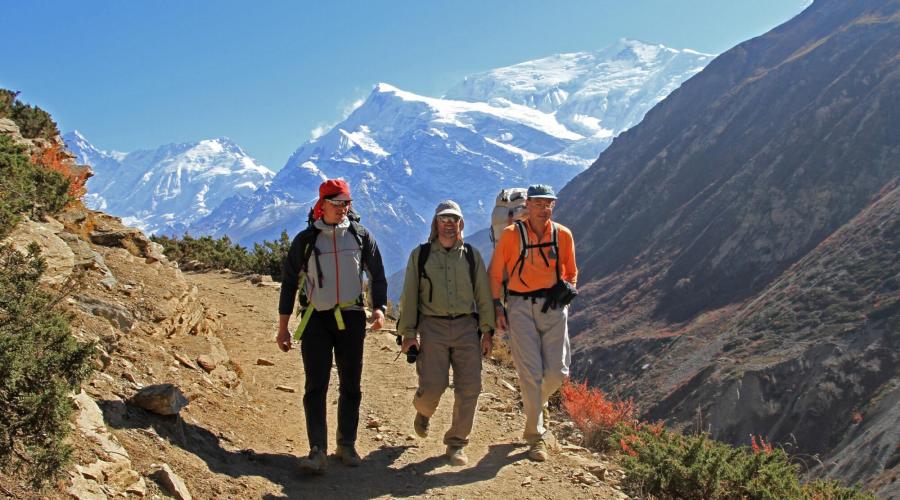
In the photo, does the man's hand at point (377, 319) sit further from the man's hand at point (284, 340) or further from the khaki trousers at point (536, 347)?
the khaki trousers at point (536, 347)

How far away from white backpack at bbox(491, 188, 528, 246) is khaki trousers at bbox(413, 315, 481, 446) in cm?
155

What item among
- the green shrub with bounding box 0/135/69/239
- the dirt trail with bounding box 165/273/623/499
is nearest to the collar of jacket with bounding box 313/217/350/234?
the dirt trail with bounding box 165/273/623/499

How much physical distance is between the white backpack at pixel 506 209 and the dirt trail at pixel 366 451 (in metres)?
1.88

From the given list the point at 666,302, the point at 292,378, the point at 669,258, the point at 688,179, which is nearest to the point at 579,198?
the point at 688,179

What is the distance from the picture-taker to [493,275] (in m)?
5.48

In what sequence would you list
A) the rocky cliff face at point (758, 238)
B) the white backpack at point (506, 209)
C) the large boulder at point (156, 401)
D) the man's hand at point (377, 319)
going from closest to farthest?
the large boulder at point (156, 401), the man's hand at point (377, 319), the white backpack at point (506, 209), the rocky cliff face at point (758, 238)

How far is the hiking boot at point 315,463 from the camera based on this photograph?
4805 millimetres

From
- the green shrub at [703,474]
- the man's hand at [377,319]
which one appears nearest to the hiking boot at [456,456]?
the man's hand at [377,319]

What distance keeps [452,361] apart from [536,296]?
82cm

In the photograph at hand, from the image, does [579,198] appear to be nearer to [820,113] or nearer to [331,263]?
[820,113]

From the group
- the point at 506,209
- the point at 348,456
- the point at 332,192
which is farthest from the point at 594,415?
the point at 332,192

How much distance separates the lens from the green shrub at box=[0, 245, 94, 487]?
10.2ft

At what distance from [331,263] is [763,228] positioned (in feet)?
198

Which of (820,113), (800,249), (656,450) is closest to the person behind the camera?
(656,450)
